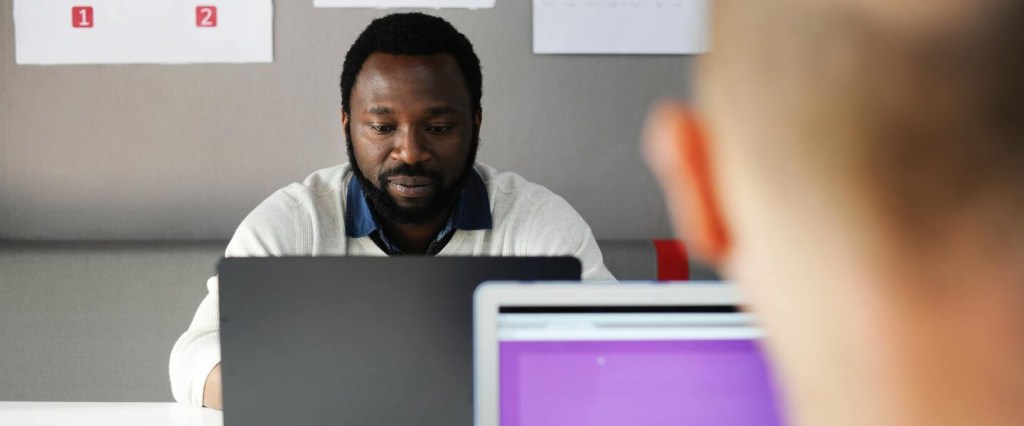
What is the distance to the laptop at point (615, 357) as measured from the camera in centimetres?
62

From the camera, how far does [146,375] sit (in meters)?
1.65

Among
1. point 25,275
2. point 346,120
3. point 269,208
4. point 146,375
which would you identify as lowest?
point 146,375

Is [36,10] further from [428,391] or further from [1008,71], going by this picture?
[1008,71]

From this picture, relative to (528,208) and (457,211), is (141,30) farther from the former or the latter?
(528,208)

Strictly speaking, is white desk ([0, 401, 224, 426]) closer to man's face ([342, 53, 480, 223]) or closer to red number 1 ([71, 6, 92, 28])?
man's face ([342, 53, 480, 223])

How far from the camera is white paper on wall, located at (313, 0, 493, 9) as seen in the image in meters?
1.70

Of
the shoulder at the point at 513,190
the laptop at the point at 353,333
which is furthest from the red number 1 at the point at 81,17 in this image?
the laptop at the point at 353,333

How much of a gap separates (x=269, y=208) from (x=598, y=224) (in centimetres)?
68

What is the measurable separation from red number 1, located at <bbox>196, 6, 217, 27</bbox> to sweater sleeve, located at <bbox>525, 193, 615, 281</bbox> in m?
0.75

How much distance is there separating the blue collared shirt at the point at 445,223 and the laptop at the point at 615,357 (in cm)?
84

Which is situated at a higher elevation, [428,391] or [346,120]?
[346,120]

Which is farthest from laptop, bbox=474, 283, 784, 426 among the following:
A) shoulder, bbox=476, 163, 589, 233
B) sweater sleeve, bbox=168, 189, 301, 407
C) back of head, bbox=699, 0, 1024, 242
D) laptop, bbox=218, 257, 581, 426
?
shoulder, bbox=476, 163, 589, 233

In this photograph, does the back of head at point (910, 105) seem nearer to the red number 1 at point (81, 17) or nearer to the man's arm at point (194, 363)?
the man's arm at point (194, 363)

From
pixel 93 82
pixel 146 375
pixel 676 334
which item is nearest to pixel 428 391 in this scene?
pixel 676 334
